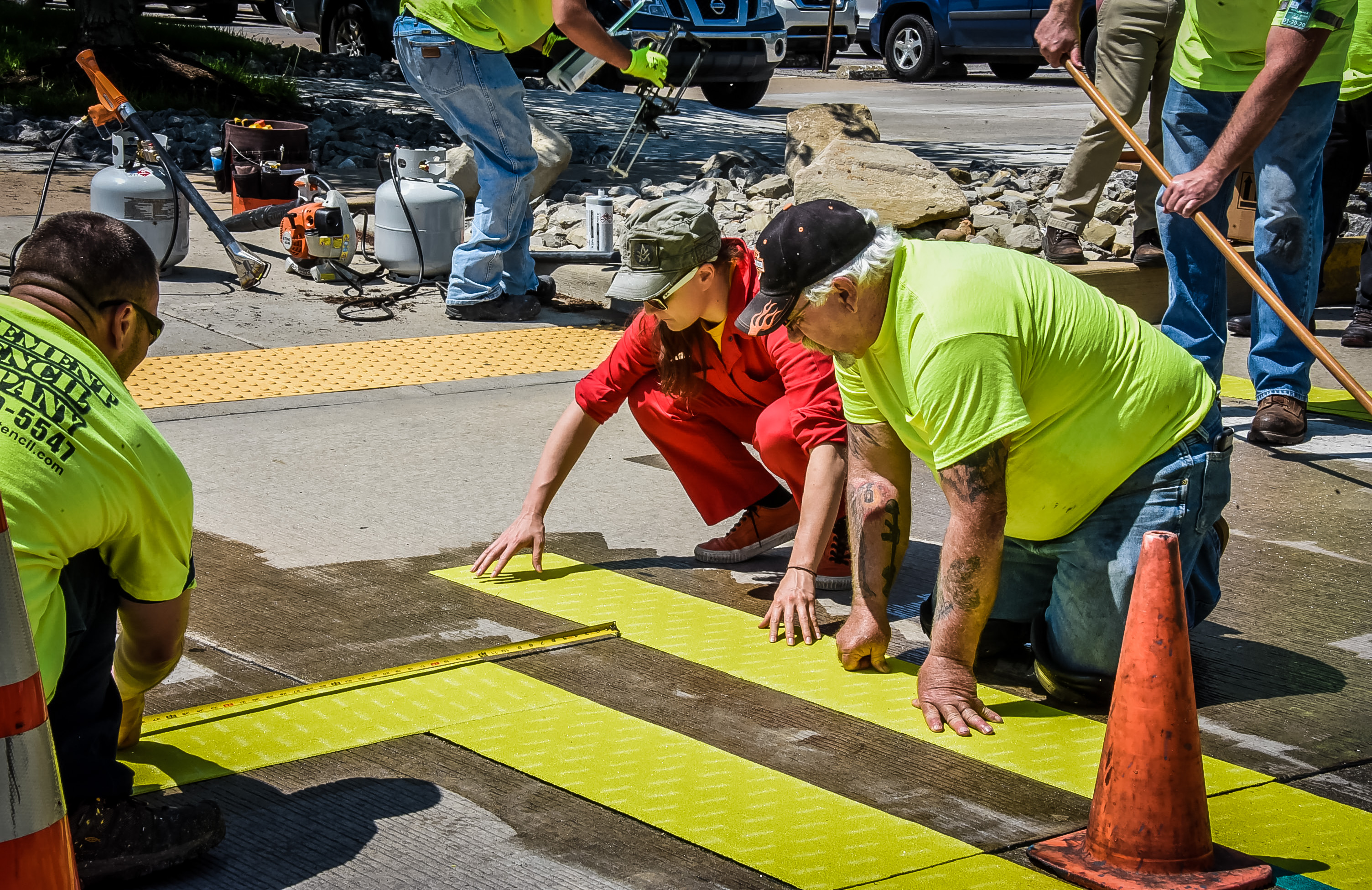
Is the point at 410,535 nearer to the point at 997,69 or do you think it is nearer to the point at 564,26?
the point at 564,26

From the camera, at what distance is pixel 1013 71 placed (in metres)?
21.9

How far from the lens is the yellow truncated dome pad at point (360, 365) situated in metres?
5.78

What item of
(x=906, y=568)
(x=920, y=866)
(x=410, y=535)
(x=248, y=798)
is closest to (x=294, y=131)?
(x=410, y=535)

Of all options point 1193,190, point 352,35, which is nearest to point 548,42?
point 1193,190

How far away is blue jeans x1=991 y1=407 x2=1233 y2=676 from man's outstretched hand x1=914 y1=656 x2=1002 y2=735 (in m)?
0.28

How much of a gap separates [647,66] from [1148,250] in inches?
104

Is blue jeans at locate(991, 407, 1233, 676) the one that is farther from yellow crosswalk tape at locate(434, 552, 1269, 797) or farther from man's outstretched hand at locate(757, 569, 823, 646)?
man's outstretched hand at locate(757, 569, 823, 646)

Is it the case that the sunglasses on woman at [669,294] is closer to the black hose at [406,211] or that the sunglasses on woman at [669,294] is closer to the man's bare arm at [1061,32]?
the man's bare arm at [1061,32]

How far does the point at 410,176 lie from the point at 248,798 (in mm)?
5267

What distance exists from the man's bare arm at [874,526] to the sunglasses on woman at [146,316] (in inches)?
59.9

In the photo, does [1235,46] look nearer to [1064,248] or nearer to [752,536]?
[1064,248]

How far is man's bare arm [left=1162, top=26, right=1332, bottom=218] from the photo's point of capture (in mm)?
4766

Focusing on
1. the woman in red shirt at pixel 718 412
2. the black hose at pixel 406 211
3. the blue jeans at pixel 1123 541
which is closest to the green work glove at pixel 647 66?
the black hose at pixel 406 211

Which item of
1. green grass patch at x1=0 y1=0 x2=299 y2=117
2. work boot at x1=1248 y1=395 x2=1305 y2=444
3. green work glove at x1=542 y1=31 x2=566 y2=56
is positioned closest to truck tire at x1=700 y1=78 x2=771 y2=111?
green grass patch at x1=0 y1=0 x2=299 y2=117
